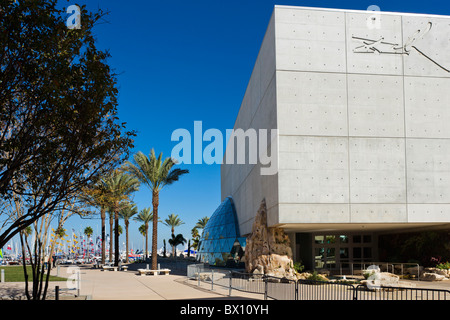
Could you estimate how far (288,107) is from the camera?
87.1 ft

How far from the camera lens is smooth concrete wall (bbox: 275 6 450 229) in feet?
85.5

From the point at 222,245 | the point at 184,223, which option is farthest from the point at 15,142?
the point at 184,223

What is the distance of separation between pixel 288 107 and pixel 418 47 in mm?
8553

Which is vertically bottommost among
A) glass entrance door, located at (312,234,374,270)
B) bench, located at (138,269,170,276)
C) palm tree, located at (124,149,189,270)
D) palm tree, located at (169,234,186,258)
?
palm tree, located at (169,234,186,258)

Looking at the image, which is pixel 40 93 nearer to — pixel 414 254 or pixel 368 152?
pixel 368 152

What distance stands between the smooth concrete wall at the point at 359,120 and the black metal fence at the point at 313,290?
4.90 m

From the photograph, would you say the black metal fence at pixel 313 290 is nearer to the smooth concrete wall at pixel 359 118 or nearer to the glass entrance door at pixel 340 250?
the smooth concrete wall at pixel 359 118

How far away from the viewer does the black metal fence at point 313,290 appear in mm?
15091

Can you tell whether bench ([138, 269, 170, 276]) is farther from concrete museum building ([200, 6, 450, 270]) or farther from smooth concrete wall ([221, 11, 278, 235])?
concrete museum building ([200, 6, 450, 270])

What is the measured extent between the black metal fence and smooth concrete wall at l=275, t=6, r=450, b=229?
4896 mm
